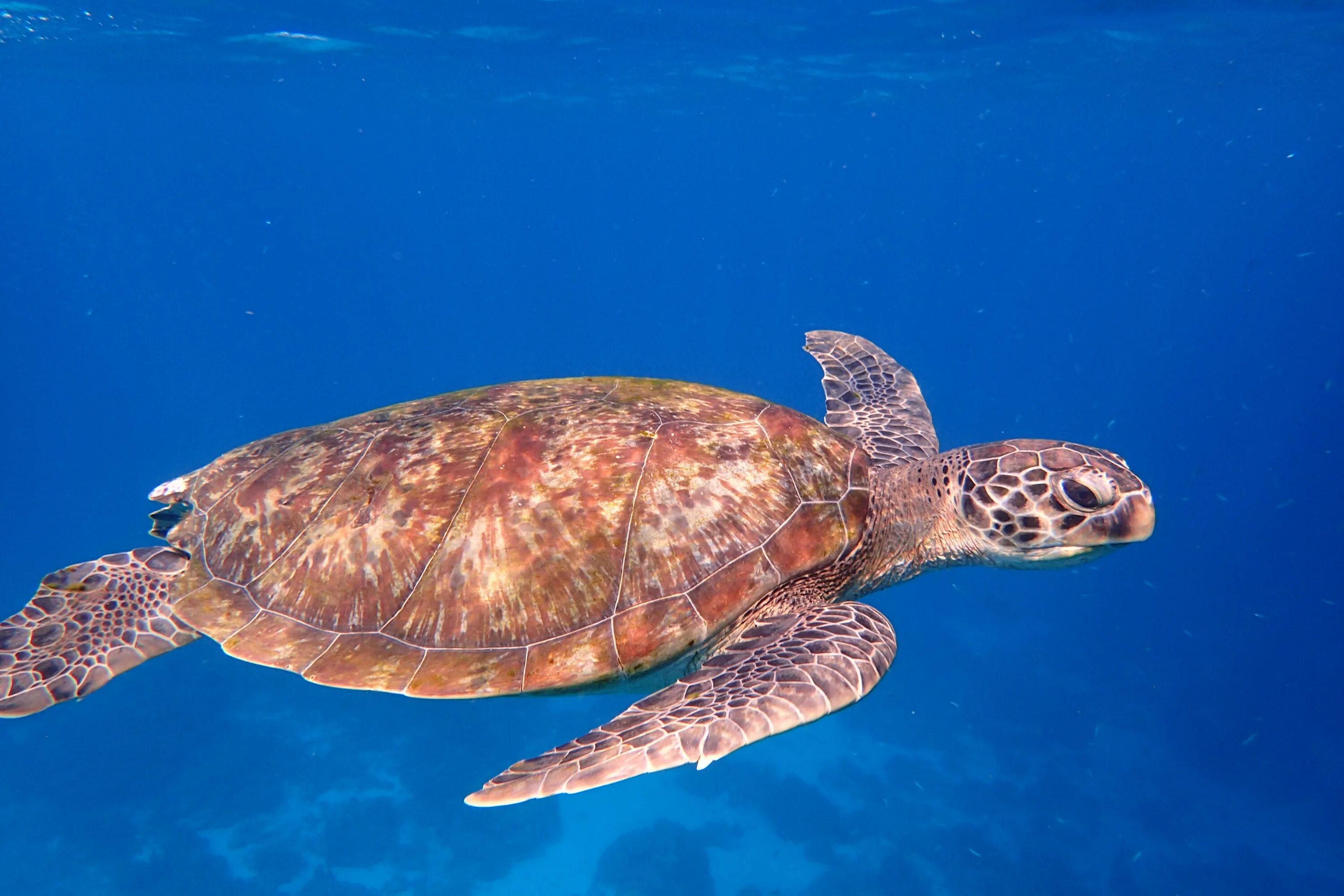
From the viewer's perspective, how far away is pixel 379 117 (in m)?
34.9

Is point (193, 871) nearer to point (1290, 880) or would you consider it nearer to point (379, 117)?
point (1290, 880)

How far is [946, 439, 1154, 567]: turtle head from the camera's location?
144 inches

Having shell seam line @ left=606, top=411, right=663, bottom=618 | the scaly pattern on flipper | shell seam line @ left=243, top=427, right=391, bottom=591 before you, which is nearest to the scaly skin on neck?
the scaly pattern on flipper

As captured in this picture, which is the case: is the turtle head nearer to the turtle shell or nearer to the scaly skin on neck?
the scaly skin on neck

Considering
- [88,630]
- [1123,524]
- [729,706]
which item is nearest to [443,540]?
[729,706]

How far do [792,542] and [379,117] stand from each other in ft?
129

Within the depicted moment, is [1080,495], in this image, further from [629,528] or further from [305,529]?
[305,529]

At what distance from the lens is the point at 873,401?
19.9 ft

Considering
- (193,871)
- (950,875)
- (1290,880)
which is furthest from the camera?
(1290,880)

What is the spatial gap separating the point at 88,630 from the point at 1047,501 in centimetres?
558

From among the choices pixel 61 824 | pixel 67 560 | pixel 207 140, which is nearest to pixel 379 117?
pixel 207 140

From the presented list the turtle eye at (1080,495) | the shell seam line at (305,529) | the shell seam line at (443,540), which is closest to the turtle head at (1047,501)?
the turtle eye at (1080,495)

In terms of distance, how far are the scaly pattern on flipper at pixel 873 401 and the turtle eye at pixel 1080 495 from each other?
3.76 feet

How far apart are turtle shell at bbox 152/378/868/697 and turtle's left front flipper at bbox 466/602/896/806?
0.27 metres
